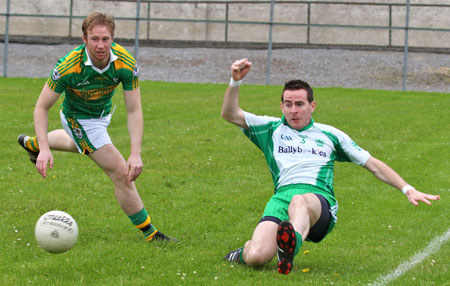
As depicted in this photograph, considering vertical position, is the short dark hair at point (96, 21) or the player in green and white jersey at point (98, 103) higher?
the short dark hair at point (96, 21)

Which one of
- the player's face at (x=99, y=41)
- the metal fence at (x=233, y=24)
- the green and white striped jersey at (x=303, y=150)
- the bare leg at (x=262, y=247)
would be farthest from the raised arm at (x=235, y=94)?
the metal fence at (x=233, y=24)

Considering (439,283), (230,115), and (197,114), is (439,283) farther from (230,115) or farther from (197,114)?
(197,114)

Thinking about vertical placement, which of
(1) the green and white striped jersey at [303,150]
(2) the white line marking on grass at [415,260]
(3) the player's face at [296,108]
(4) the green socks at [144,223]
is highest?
(3) the player's face at [296,108]

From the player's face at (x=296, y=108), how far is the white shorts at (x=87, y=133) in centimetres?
197

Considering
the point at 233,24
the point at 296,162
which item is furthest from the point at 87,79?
the point at 233,24

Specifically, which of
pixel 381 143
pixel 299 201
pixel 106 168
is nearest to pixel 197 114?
pixel 381 143

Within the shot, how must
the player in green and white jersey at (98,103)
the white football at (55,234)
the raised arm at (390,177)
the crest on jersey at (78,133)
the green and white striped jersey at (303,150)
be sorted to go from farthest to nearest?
the crest on jersey at (78,133)
the player in green and white jersey at (98,103)
the green and white striped jersey at (303,150)
the white football at (55,234)
the raised arm at (390,177)

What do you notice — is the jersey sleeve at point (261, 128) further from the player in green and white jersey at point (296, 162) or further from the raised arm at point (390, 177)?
the raised arm at point (390, 177)

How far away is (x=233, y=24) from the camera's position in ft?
101

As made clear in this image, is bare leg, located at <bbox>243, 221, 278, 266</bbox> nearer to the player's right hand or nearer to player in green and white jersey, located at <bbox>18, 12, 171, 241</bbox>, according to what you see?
player in green and white jersey, located at <bbox>18, 12, 171, 241</bbox>

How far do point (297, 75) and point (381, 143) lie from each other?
1363 cm

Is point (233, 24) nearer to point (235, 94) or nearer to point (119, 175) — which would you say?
point (119, 175)

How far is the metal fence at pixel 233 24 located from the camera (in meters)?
30.0

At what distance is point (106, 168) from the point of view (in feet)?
24.1
